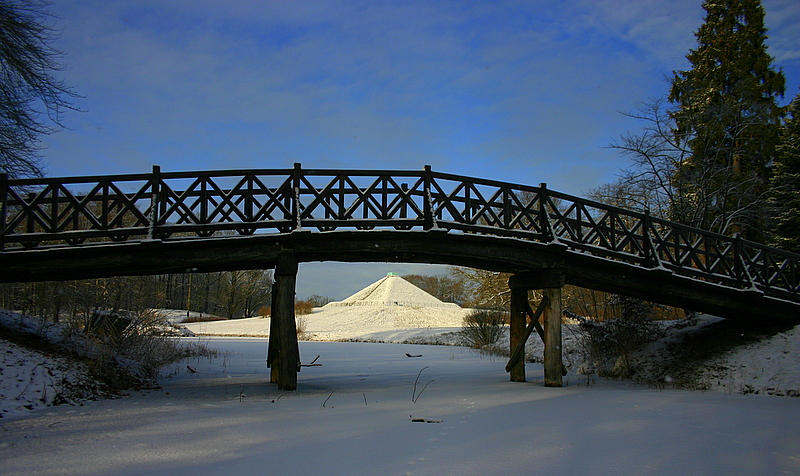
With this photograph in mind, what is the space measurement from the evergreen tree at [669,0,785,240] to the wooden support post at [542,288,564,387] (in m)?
10.5

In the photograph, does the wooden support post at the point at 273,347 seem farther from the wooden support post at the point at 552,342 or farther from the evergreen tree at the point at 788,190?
the evergreen tree at the point at 788,190

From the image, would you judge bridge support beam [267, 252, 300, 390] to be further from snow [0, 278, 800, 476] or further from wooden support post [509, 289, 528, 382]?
wooden support post [509, 289, 528, 382]

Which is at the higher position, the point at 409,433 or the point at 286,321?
the point at 286,321

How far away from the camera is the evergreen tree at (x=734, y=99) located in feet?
68.8

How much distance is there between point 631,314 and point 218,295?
51.4 m

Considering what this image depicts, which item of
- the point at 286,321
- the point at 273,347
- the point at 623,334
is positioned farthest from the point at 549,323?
the point at 273,347

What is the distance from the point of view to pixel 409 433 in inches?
295

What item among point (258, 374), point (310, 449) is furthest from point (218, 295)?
point (310, 449)

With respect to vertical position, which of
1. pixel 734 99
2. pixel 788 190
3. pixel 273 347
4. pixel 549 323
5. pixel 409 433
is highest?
pixel 734 99

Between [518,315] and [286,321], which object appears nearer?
[286,321]

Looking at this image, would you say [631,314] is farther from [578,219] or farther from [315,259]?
[315,259]

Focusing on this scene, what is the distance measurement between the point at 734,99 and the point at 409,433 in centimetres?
2267

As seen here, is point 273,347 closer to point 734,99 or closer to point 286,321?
point 286,321

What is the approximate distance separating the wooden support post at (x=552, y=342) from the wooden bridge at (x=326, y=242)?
0.08ft
